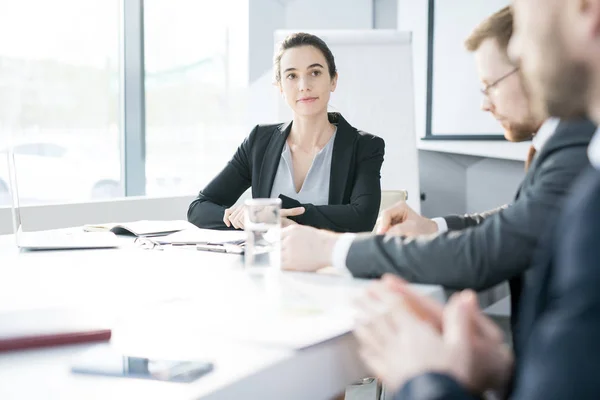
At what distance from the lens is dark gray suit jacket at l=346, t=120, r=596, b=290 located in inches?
45.6

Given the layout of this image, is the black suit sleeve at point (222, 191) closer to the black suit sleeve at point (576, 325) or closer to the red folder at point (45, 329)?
the red folder at point (45, 329)

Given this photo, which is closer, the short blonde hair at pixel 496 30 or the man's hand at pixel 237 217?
the short blonde hair at pixel 496 30

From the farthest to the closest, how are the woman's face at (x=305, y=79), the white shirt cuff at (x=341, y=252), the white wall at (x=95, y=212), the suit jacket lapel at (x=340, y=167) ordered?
the white wall at (x=95, y=212) < the woman's face at (x=305, y=79) < the suit jacket lapel at (x=340, y=167) < the white shirt cuff at (x=341, y=252)

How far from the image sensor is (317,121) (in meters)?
2.84

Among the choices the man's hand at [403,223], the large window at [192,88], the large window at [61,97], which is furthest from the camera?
the large window at [192,88]

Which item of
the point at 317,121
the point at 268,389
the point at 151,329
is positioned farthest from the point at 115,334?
the point at 317,121

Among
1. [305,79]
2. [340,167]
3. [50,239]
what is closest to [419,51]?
[305,79]

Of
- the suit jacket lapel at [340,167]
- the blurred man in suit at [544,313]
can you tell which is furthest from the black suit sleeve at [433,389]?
the suit jacket lapel at [340,167]

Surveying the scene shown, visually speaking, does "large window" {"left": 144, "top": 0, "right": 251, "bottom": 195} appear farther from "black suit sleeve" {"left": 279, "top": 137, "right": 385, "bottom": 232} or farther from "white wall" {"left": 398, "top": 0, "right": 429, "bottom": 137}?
"black suit sleeve" {"left": 279, "top": 137, "right": 385, "bottom": 232}

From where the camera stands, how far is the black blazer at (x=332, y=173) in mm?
2529

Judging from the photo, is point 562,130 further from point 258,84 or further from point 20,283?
point 258,84

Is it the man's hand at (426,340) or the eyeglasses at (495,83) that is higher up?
the eyeglasses at (495,83)

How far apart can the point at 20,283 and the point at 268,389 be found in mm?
680

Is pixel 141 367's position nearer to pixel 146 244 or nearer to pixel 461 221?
pixel 146 244
